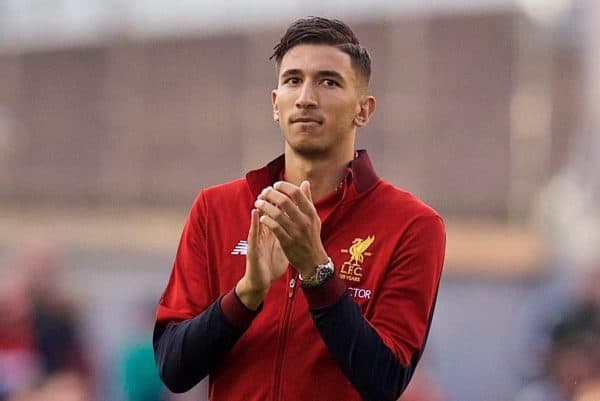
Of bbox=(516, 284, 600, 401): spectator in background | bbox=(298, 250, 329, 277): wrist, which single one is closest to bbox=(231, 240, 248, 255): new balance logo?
bbox=(298, 250, 329, 277): wrist

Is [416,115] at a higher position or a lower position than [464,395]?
higher

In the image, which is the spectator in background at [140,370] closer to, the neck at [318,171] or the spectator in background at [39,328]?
the spectator in background at [39,328]

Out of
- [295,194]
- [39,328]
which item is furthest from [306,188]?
[39,328]

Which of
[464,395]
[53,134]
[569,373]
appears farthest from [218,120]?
[569,373]

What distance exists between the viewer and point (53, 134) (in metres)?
15.3

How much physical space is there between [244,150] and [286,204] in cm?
1138

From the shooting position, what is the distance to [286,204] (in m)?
2.41

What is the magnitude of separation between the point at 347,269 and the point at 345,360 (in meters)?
0.21

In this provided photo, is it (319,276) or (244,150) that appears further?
(244,150)

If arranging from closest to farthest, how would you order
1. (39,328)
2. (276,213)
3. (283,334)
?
(276,213) → (283,334) → (39,328)

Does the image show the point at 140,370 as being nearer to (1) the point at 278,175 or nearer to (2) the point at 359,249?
(1) the point at 278,175

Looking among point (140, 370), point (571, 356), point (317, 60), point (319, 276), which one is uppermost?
point (317, 60)

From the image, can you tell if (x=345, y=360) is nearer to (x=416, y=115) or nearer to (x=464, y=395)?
(x=464, y=395)

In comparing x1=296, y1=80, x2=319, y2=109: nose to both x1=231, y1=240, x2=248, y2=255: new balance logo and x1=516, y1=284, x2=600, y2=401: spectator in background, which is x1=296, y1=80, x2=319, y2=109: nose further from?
x1=516, y1=284, x2=600, y2=401: spectator in background
